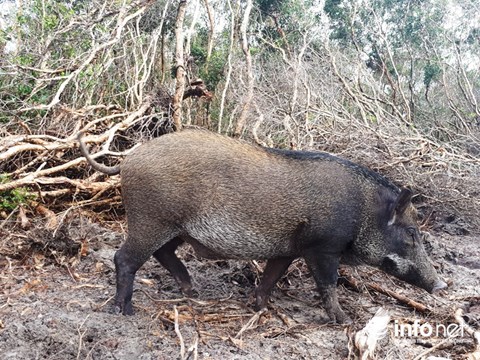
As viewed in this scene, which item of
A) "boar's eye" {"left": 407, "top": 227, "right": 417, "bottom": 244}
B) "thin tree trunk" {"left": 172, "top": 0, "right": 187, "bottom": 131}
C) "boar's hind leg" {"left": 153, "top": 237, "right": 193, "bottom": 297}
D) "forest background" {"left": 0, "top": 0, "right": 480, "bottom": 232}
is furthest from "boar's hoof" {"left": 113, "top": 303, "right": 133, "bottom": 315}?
"thin tree trunk" {"left": 172, "top": 0, "right": 187, "bottom": 131}

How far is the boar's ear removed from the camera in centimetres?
399

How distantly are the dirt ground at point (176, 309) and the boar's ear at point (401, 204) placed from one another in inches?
31.3

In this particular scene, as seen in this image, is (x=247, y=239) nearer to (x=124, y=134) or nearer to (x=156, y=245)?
(x=156, y=245)

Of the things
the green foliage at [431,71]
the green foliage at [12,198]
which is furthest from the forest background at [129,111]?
the green foliage at [431,71]

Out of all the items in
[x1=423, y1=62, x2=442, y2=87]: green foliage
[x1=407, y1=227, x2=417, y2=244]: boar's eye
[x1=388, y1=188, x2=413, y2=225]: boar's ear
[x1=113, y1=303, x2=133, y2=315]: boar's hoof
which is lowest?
[x1=113, y1=303, x2=133, y2=315]: boar's hoof

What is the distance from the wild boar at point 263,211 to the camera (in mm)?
3713

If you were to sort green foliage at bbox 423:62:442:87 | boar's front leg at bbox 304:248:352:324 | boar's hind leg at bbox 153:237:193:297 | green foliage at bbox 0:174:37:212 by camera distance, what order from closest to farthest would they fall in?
boar's front leg at bbox 304:248:352:324, boar's hind leg at bbox 153:237:193:297, green foliage at bbox 0:174:37:212, green foliage at bbox 423:62:442:87

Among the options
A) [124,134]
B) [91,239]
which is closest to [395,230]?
[91,239]

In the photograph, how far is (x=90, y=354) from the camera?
3037mm

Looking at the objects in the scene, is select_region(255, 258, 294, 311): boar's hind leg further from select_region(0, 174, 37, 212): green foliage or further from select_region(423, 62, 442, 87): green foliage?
select_region(423, 62, 442, 87): green foliage

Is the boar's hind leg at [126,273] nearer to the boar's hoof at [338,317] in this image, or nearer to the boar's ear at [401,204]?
the boar's hoof at [338,317]

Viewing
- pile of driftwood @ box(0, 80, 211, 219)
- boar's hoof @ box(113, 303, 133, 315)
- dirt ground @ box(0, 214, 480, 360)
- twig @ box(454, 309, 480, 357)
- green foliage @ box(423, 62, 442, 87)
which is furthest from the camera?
green foliage @ box(423, 62, 442, 87)

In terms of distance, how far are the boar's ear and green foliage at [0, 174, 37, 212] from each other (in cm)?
338

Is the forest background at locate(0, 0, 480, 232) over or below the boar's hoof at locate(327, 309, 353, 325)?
over
